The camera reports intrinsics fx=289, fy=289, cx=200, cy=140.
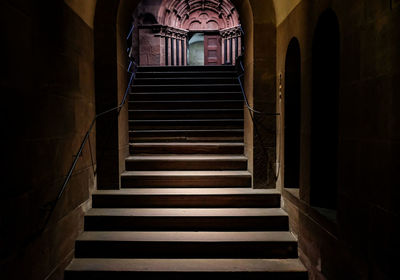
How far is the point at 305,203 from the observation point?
267cm

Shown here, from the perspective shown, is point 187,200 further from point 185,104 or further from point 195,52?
point 195,52

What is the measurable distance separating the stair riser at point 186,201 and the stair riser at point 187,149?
1070 mm

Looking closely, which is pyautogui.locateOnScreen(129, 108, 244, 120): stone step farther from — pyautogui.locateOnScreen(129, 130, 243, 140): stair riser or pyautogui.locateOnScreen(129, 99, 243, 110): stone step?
pyautogui.locateOnScreen(129, 130, 243, 140): stair riser

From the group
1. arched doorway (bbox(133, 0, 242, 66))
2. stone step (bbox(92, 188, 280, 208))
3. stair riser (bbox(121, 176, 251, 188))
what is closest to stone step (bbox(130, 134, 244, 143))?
stair riser (bbox(121, 176, 251, 188))

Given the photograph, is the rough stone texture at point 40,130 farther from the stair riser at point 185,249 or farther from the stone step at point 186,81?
the stone step at point 186,81

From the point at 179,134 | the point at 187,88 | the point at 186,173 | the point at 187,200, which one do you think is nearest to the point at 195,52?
the point at 187,88

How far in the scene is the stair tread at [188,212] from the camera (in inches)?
123

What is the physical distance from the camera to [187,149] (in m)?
4.31

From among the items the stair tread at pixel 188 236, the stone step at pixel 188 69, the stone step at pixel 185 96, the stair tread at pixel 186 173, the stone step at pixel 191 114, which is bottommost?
the stair tread at pixel 188 236

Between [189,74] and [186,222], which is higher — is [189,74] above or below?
above

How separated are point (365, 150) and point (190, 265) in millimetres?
1802

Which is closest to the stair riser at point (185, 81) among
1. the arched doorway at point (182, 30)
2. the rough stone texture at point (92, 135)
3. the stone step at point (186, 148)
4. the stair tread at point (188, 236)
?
the stone step at point (186, 148)

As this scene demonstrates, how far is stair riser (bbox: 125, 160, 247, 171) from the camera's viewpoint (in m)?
3.95

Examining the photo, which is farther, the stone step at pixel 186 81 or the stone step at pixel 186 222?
the stone step at pixel 186 81
